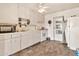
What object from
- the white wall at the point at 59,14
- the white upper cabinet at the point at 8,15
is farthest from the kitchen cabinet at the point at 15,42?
the white wall at the point at 59,14

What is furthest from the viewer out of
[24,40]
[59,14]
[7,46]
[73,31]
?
[73,31]

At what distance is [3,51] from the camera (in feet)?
9.36

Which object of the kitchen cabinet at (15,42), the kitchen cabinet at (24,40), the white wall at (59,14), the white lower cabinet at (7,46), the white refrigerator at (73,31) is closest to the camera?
the white wall at (59,14)

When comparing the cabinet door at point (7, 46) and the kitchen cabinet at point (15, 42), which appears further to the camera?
the kitchen cabinet at point (15, 42)

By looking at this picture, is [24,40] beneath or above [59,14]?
beneath

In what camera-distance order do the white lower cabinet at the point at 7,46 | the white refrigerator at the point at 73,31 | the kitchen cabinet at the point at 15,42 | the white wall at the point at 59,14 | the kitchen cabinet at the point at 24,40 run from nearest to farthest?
the white wall at the point at 59,14 → the white lower cabinet at the point at 7,46 → the kitchen cabinet at the point at 15,42 → the kitchen cabinet at the point at 24,40 → the white refrigerator at the point at 73,31

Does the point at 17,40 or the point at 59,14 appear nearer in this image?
the point at 59,14

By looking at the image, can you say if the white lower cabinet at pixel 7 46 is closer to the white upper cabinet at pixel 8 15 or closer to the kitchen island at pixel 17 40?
the kitchen island at pixel 17 40

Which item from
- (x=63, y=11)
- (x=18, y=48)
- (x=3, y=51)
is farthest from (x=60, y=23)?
(x=3, y=51)

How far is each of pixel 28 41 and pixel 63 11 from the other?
4.74 ft

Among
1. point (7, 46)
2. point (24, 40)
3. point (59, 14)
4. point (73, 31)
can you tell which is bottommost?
point (7, 46)

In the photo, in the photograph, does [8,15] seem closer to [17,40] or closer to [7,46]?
[17,40]

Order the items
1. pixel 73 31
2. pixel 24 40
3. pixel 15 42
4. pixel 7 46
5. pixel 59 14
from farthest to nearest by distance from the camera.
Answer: pixel 73 31
pixel 24 40
pixel 15 42
pixel 7 46
pixel 59 14

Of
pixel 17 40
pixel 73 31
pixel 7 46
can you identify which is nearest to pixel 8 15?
pixel 17 40
